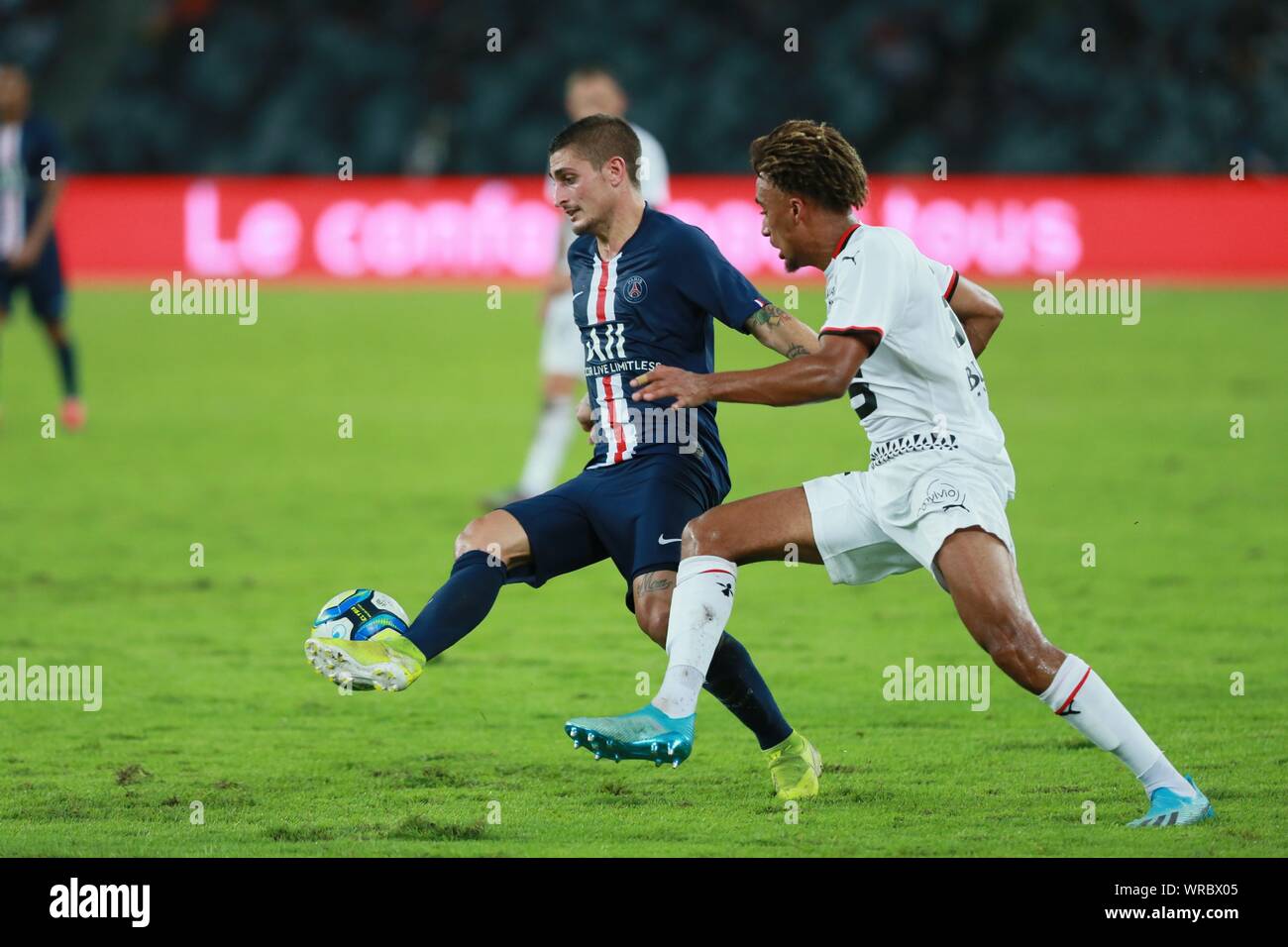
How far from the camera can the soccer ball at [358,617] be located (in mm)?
5301

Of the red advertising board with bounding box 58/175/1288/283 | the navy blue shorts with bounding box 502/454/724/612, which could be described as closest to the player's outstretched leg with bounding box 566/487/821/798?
the navy blue shorts with bounding box 502/454/724/612

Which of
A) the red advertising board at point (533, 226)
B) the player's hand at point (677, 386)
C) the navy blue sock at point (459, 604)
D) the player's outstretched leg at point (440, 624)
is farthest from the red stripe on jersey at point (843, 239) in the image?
the red advertising board at point (533, 226)

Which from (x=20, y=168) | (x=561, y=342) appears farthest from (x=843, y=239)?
(x=20, y=168)

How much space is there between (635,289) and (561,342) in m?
5.60

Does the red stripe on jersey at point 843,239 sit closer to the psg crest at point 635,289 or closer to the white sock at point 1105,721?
the psg crest at point 635,289

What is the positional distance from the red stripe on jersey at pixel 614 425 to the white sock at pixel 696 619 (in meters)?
0.52

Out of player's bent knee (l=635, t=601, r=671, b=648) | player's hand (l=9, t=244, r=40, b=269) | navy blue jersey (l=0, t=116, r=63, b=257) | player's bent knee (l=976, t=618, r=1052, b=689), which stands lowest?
player's bent knee (l=976, t=618, r=1052, b=689)

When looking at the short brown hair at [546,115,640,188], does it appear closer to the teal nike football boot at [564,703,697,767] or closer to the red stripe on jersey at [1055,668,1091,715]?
the teal nike football boot at [564,703,697,767]

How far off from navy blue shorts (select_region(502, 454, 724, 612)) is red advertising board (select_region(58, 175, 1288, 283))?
1696 cm

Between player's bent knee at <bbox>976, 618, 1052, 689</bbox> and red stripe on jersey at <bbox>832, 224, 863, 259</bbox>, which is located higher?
red stripe on jersey at <bbox>832, 224, 863, 259</bbox>

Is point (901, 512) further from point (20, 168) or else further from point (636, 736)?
point (20, 168)

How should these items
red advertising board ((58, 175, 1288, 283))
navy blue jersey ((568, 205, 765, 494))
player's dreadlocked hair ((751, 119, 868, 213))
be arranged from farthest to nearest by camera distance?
red advertising board ((58, 175, 1288, 283)) < navy blue jersey ((568, 205, 765, 494)) < player's dreadlocked hair ((751, 119, 868, 213))

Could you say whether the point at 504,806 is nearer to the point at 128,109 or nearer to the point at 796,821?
the point at 796,821

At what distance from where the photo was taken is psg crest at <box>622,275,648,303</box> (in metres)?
5.83
